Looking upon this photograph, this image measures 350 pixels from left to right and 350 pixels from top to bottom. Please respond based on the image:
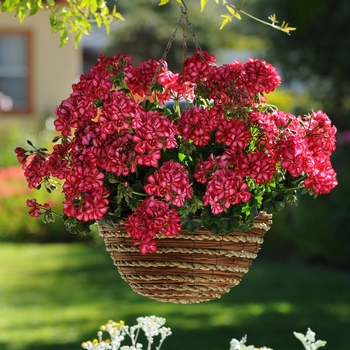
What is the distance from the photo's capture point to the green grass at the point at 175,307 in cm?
692

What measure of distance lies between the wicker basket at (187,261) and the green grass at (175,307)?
4.09m

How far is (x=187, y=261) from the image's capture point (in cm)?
252

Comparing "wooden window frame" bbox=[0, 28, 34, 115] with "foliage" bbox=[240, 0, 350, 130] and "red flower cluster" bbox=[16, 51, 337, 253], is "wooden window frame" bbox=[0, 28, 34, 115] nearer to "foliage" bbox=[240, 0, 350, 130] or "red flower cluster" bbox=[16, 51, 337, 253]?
"foliage" bbox=[240, 0, 350, 130]

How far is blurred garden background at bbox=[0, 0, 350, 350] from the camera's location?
23.3ft

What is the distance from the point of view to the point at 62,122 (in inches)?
Answer: 97.2

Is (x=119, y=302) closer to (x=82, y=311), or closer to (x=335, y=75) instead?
(x=82, y=311)

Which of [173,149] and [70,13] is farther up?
[70,13]

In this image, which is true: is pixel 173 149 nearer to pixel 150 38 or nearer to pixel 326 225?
pixel 326 225

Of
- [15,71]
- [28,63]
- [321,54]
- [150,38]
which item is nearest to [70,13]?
[321,54]

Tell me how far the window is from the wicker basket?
14438mm

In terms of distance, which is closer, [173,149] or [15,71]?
[173,149]

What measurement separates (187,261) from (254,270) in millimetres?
7243

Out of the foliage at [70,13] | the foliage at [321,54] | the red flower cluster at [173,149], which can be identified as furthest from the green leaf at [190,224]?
the foliage at [321,54]

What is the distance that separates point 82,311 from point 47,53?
9674mm
